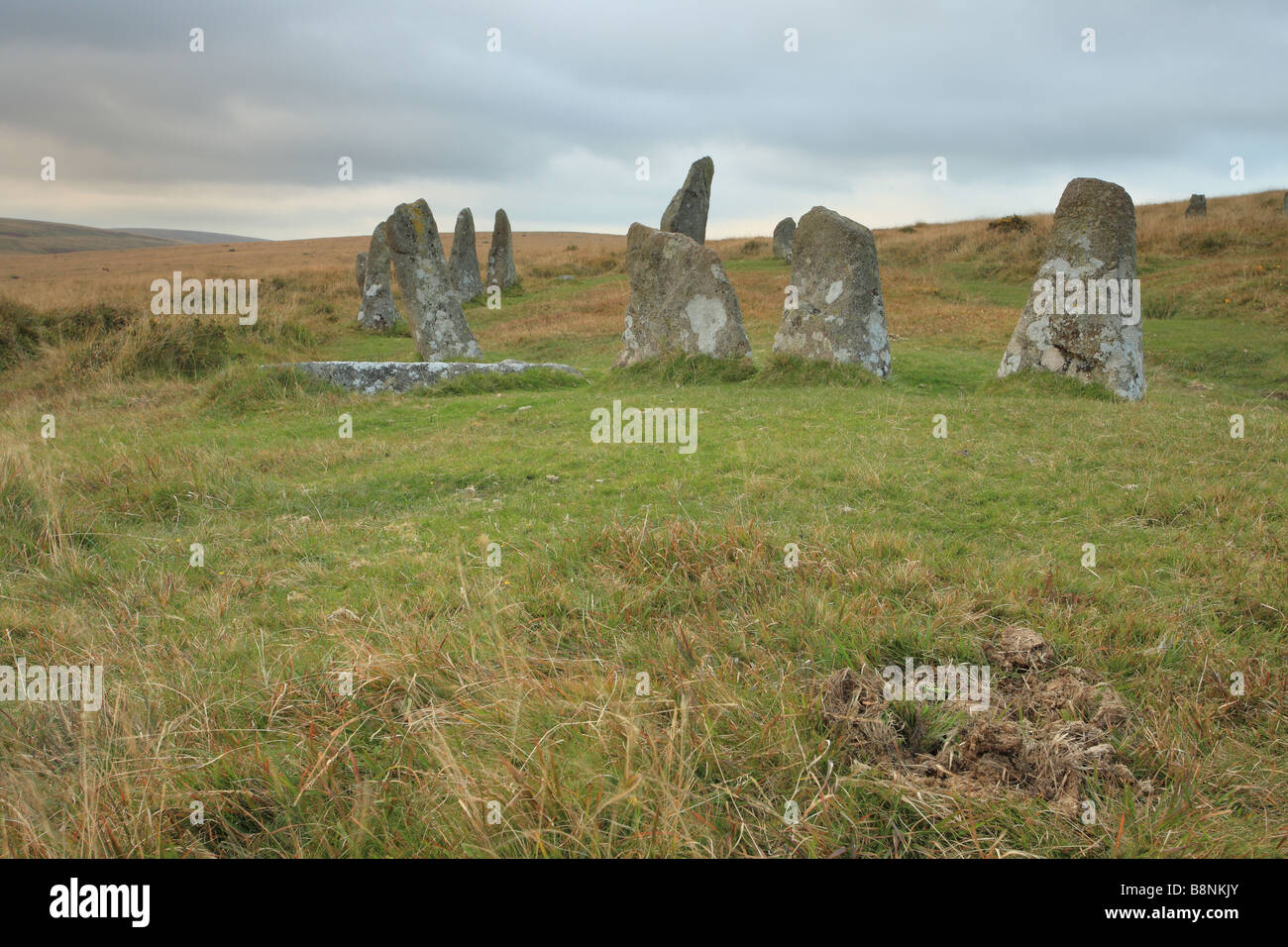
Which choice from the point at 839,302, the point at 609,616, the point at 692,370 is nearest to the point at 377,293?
the point at 692,370

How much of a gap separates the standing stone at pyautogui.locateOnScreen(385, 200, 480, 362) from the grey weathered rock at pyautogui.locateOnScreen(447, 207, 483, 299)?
377 inches

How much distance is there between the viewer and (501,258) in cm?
3019

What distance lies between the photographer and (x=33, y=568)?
5539mm

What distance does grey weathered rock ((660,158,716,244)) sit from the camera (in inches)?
967

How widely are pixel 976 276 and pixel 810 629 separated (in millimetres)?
28498

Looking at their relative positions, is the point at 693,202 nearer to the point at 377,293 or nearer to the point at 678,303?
the point at 377,293

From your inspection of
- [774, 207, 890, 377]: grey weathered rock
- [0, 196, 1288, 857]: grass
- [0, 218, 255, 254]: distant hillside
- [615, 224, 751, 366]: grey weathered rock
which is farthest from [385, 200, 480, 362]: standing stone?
[0, 218, 255, 254]: distant hillside

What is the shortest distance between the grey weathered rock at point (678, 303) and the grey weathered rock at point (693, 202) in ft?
32.4

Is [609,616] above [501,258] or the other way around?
the other way around

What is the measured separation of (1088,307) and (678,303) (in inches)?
251

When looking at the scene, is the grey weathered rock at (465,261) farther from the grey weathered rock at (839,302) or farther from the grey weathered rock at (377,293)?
the grey weathered rock at (839,302)

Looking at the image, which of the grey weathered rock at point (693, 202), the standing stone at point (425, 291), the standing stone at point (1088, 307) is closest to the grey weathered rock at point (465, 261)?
the grey weathered rock at point (693, 202)

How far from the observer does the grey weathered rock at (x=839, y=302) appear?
43.5 feet
